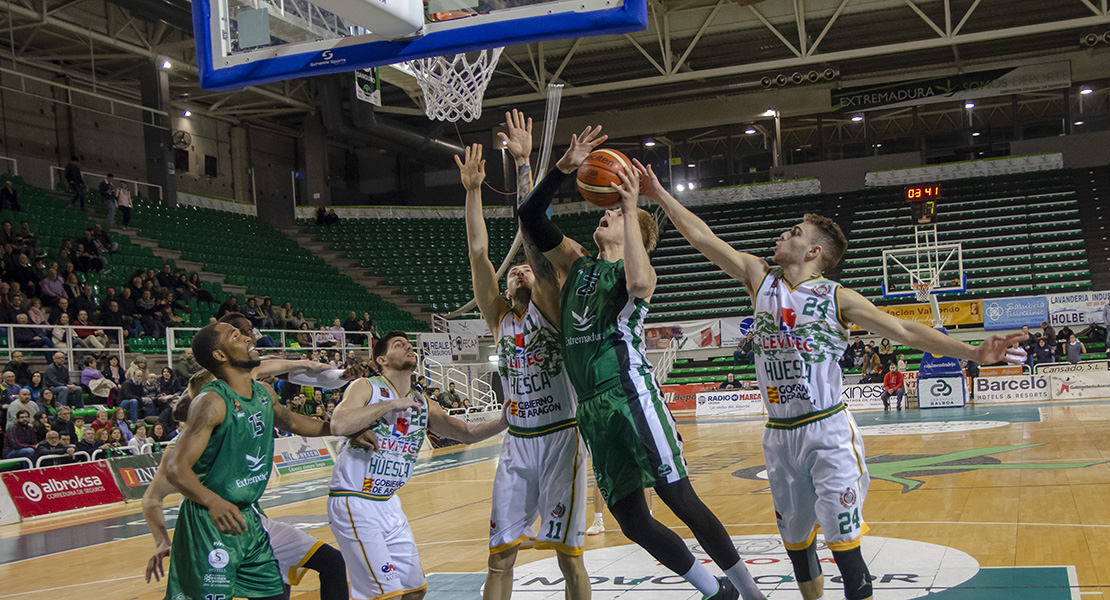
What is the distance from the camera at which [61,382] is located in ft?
43.6

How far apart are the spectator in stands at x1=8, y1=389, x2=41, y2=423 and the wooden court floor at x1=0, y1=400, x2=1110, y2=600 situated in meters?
1.48

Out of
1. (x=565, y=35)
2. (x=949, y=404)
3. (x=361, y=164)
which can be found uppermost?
(x=361, y=164)

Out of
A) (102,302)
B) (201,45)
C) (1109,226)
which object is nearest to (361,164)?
(102,302)

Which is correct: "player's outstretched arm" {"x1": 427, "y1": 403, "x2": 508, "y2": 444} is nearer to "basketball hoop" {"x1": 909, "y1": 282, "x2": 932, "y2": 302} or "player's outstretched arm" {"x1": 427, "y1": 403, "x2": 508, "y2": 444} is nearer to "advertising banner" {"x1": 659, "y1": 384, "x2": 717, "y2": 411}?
"basketball hoop" {"x1": 909, "y1": 282, "x2": 932, "y2": 302}

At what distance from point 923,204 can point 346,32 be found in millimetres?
17810

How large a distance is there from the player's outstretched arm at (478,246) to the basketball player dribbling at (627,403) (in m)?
0.30

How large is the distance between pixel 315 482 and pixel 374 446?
1012cm

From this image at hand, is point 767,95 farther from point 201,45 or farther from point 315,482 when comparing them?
point 201,45

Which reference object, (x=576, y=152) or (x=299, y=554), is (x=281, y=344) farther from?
(x=576, y=152)

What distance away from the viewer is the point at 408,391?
15.1 feet

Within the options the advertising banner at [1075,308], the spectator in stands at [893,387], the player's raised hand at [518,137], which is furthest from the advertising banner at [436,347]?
the player's raised hand at [518,137]

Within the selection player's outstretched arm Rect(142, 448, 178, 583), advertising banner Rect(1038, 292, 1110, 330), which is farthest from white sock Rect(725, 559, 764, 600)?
advertising banner Rect(1038, 292, 1110, 330)

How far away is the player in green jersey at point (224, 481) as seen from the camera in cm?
351

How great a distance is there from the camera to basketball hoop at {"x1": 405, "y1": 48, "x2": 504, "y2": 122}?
25.5 feet
